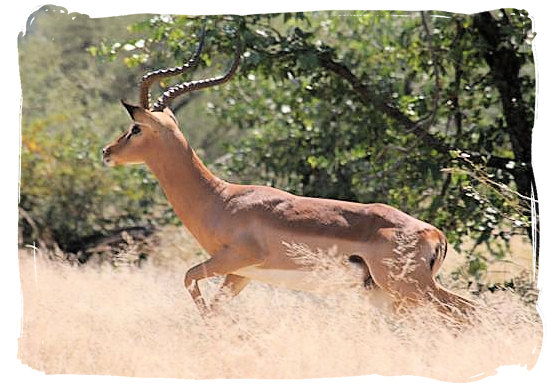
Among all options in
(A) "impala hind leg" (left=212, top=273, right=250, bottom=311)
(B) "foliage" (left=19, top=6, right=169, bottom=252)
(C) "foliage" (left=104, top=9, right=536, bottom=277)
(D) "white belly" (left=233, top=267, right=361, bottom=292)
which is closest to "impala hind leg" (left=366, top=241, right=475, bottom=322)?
(D) "white belly" (left=233, top=267, right=361, bottom=292)

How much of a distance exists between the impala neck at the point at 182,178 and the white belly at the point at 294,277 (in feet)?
1.39

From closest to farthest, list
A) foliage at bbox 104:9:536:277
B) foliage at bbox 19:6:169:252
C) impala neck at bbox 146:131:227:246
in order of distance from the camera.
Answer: impala neck at bbox 146:131:227:246 → foliage at bbox 104:9:536:277 → foliage at bbox 19:6:169:252

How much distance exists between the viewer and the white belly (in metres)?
4.98

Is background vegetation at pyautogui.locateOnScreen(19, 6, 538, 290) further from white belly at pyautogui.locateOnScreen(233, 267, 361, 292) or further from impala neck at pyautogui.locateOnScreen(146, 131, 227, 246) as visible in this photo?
white belly at pyautogui.locateOnScreen(233, 267, 361, 292)

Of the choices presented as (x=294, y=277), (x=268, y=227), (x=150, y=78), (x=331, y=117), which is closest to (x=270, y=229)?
(x=268, y=227)

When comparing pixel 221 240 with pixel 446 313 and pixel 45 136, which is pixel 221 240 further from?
pixel 45 136

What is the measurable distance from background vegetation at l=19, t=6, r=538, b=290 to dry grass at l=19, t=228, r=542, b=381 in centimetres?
55

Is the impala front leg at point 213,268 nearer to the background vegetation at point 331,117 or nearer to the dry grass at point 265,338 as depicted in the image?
the dry grass at point 265,338

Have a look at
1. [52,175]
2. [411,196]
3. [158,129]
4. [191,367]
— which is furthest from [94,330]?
[52,175]

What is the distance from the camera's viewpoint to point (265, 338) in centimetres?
463

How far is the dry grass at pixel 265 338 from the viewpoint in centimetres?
450

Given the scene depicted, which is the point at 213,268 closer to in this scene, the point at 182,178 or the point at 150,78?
the point at 182,178

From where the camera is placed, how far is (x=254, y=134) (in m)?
8.91

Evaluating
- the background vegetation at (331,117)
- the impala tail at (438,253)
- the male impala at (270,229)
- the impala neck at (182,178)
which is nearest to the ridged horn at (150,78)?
the male impala at (270,229)
